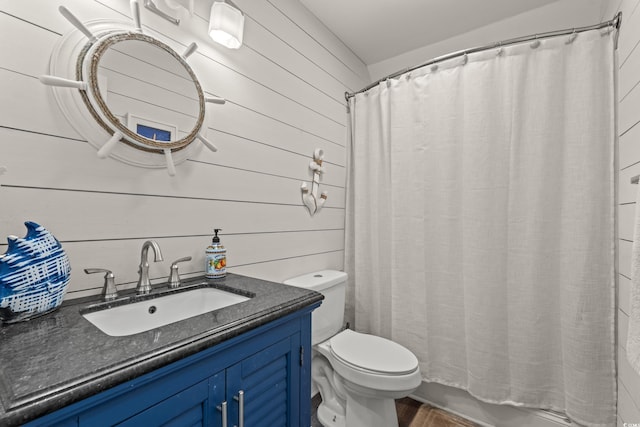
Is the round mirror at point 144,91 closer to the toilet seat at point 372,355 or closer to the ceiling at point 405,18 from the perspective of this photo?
the ceiling at point 405,18

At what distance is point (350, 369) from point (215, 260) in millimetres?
817

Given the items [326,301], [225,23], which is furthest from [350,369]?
[225,23]

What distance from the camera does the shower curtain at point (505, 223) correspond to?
4.44 feet

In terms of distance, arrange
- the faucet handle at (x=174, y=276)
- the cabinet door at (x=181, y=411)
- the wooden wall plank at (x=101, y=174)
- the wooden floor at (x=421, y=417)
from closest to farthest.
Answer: the cabinet door at (x=181, y=411) < the wooden wall plank at (x=101, y=174) < the faucet handle at (x=174, y=276) < the wooden floor at (x=421, y=417)

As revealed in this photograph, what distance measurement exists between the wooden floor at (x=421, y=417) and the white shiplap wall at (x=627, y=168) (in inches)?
29.1

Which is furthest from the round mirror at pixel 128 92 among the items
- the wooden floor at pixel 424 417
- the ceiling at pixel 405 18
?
the wooden floor at pixel 424 417

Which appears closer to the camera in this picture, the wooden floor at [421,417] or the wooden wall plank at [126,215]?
the wooden wall plank at [126,215]

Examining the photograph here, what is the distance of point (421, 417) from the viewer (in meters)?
Result: 1.70

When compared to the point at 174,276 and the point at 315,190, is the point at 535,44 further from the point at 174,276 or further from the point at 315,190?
the point at 174,276

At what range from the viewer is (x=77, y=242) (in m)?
0.89

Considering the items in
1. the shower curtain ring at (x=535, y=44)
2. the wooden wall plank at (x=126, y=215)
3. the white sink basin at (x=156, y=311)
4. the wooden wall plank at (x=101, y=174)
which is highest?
the shower curtain ring at (x=535, y=44)

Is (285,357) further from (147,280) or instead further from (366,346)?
Answer: (366,346)

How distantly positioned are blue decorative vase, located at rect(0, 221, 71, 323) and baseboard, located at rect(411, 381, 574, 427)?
1979mm

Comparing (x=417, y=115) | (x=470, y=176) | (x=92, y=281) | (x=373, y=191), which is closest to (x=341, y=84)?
(x=417, y=115)
